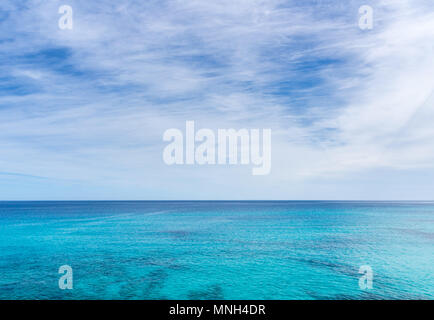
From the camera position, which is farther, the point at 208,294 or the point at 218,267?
the point at 218,267

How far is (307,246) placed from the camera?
31.0 meters

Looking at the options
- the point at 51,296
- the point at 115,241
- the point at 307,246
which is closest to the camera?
the point at 51,296

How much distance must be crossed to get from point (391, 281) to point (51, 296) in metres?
20.9

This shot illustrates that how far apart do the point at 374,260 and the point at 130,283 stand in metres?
20.4

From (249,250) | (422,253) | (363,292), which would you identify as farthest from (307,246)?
(363,292)

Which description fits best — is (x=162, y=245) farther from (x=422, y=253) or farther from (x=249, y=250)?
(x=422, y=253)

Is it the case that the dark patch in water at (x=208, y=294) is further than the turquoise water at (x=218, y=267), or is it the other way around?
the turquoise water at (x=218, y=267)

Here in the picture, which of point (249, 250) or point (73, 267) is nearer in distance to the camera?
point (73, 267)

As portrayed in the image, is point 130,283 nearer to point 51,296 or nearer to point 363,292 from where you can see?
point 51,296

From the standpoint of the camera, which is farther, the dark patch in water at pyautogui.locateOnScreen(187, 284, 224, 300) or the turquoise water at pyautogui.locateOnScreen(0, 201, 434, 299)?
the turquoise water at pyautogui.locateOnScreen(0, 201, 434, 299)

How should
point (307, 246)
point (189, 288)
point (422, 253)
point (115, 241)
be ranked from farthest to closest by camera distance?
point (115, 241) → point (307, 246) → point (422, 253) → point (189, 288)
